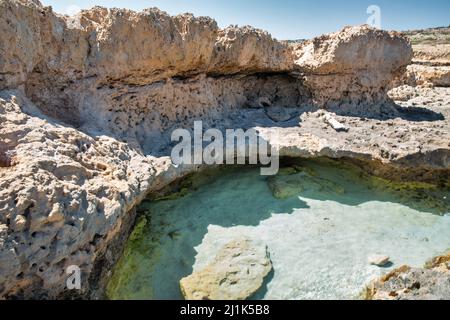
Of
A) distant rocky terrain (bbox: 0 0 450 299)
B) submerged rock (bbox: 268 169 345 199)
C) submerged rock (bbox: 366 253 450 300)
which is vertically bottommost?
submerged rock (bbox: 366 253 450 300)

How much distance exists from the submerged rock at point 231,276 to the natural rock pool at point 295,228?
105 millimetres

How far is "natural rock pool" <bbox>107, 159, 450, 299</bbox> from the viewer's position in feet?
12.4

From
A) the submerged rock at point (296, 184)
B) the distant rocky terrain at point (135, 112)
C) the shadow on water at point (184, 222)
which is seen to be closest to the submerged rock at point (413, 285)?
the shadow on water at point (184, 222)

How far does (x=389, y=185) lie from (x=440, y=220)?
3.01 feet

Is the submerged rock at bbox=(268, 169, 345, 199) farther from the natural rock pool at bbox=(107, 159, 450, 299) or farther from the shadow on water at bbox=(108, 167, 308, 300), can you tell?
the shadow on water at bbox=(108, 167, 308, 300)

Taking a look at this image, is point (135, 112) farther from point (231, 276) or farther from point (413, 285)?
point (413, 285)

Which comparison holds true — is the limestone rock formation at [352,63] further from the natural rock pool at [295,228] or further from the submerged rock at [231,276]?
the submerged rock at [231,276]

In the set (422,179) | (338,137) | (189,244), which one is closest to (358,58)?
(338,137)

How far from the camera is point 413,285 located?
308 cm

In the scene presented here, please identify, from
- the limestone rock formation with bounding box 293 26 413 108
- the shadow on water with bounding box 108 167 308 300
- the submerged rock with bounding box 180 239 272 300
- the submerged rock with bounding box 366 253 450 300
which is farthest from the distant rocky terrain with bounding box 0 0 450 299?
the submerged rock with bounding box 366 253 450 300

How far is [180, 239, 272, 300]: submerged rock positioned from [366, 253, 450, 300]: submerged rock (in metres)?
1.05

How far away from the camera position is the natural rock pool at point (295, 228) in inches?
148

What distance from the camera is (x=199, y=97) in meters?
5.78

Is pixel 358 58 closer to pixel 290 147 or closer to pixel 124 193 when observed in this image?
pixel 290 147
